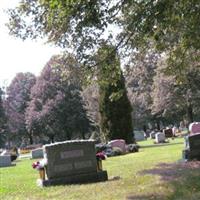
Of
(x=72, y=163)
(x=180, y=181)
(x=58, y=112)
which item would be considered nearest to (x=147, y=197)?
(x=180, y=181)

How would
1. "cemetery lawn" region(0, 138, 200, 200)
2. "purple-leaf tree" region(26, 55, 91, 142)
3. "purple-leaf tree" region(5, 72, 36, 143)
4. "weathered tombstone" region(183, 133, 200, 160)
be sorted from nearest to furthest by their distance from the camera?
"cemetery lawn" region(0, 138, 200, 200) < "weathered tombstone" region(183, 133, 200, 160) < "purple-leaf tree" region(26, 55, 91, 142) < "purple-leaf tree" region(5, 72, 36, 143)

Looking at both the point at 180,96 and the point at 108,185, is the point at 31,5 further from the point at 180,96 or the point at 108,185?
the point at 180,96

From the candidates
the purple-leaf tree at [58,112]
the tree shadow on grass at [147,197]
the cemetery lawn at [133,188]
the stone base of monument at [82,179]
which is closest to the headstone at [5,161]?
the cemetery lawn at [133,188]

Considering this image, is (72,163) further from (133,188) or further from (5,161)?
(5,161)

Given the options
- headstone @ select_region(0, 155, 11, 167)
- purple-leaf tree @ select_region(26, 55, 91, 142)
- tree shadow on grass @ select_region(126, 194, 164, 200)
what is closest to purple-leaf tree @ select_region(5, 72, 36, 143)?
purple-leaf tree @ select_region(26, 55, 91, 142)

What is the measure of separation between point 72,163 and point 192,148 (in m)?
5.27

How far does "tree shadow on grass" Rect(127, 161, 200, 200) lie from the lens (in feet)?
38.4

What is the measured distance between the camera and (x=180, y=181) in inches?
536

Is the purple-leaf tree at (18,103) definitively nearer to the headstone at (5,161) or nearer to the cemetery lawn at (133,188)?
the headstone at (5,161)

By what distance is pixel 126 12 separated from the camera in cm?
1421

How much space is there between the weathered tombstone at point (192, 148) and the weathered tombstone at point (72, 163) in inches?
176

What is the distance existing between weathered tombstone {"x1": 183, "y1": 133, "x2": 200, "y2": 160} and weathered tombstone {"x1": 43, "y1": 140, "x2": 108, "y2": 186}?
14.7ft

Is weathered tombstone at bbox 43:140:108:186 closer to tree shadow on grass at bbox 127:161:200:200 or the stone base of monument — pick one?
the stone base of monument

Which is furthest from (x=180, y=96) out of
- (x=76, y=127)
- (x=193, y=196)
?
(x=193, y=196)
